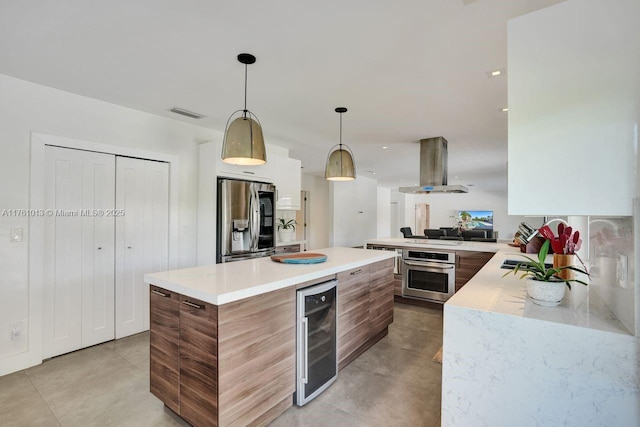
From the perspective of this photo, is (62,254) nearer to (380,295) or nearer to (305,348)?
(305,348)

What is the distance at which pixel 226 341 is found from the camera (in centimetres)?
158

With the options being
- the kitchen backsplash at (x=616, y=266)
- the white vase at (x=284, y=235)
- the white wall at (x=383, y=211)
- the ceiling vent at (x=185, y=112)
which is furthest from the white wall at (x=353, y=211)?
the kitchen backsplash at (x=616, y=266)

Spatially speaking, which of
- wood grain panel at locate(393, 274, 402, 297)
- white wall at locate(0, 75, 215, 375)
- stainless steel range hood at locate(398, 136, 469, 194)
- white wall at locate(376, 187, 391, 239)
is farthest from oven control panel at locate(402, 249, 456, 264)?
white wall at locate(376, 187, 391, 239)

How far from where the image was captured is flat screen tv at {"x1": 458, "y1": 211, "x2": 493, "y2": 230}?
518 inches

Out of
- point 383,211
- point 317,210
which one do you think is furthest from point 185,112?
point 383,211

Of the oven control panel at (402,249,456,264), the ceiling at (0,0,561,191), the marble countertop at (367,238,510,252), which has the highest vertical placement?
the ceiling at (0,0,561,191)

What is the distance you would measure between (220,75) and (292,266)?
1.67 meters

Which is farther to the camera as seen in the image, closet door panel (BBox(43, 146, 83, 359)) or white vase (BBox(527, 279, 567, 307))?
closet door panel (BBox(43, 146, 83, 359))

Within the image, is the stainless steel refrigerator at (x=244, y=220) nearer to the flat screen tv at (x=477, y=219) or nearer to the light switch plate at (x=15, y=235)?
the light switch plate at (x=15, y=235)

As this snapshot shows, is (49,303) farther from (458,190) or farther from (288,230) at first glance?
(458,190)

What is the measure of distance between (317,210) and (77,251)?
6479 millimetres

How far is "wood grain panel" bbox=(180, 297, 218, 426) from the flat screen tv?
43.4 ft

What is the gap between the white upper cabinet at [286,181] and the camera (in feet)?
14.7

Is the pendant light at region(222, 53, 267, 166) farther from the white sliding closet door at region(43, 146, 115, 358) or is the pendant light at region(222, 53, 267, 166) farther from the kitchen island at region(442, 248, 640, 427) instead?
the white sliding closet door at region(43, 146, 115, 358)
